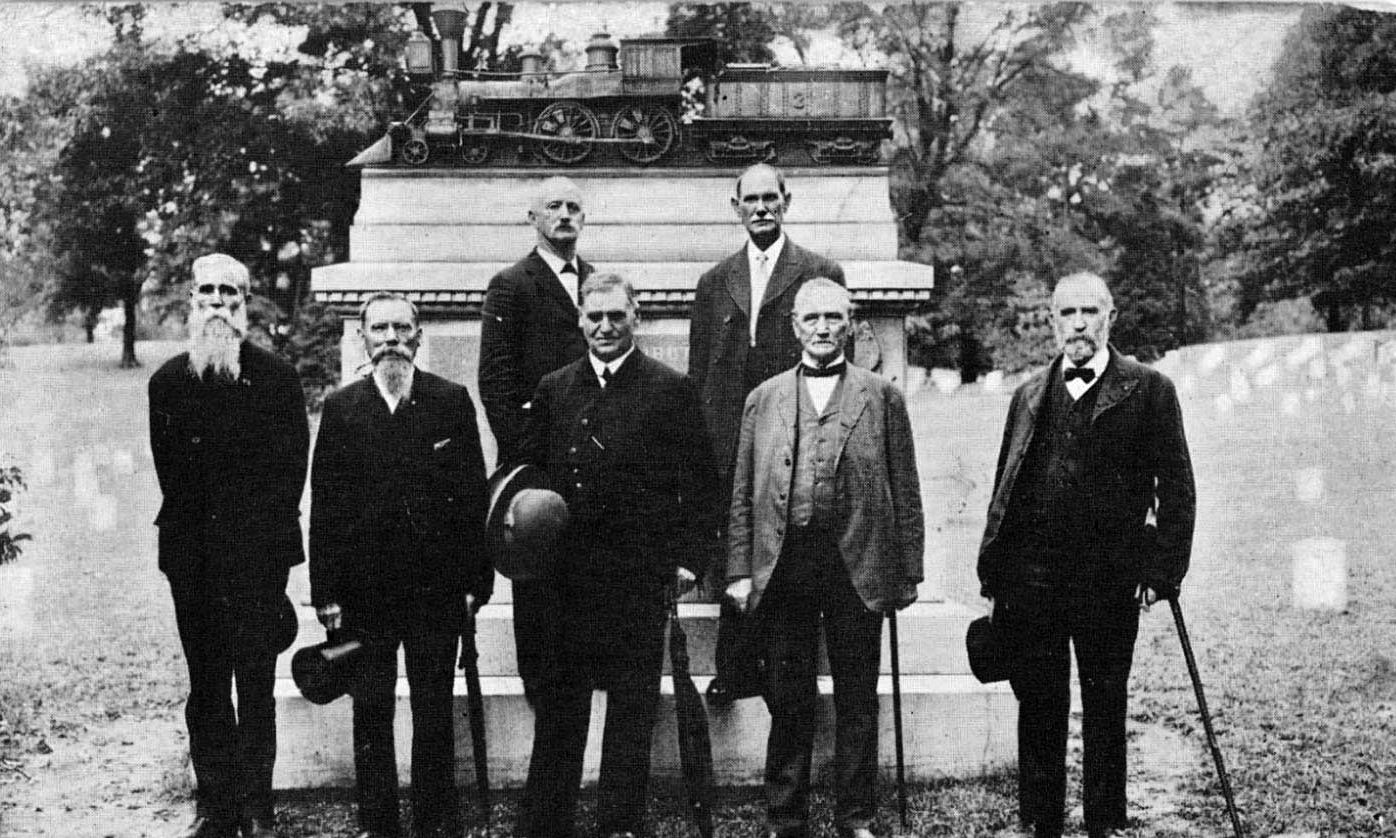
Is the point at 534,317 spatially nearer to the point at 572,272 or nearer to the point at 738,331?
the point at 572,272

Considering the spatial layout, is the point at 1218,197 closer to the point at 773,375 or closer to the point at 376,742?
the point at 773,375

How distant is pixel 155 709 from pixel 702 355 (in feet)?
11.3

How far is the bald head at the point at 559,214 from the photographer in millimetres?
5031

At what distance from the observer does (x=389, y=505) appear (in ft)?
15.2

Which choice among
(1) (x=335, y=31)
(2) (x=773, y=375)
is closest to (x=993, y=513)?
(2) (x=773, y=375)

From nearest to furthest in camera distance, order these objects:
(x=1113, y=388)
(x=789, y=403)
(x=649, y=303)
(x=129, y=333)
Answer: (x=1113, y=388), (x=789, y=403), (x=129, y=333), (x=649, y=303)

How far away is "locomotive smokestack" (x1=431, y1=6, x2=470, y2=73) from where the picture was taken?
6.19 m

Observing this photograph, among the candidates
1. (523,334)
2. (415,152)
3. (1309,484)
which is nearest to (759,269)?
(523,334)

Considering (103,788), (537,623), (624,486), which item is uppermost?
(624,486)

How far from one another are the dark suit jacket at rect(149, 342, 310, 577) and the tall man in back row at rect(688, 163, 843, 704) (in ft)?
5.01

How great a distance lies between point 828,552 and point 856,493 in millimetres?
219

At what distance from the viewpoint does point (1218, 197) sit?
21.9ft

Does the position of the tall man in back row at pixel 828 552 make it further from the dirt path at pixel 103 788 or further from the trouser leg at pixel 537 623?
the dirt path at pixel 103 788

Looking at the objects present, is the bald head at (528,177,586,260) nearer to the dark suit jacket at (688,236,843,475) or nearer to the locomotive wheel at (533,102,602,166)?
the dark suit jacket at (688,236,843,475)
